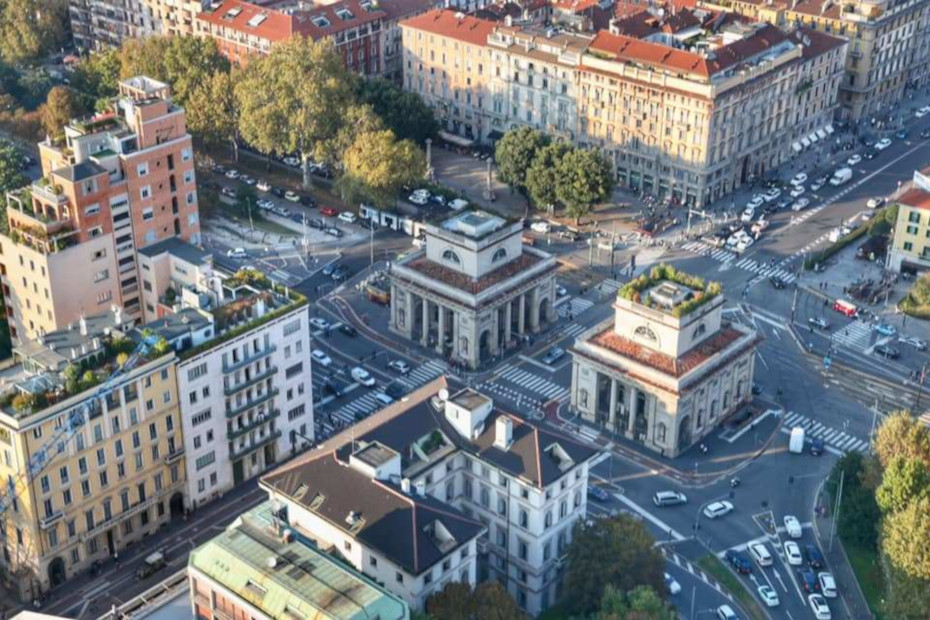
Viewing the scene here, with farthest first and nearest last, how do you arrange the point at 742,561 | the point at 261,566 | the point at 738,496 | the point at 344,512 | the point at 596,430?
the point at 596,430
the point at 738,496
the point at 742,561
the point at 344,512
the point at 261,566

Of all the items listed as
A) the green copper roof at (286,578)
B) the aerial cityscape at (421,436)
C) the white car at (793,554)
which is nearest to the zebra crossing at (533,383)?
the aerial cityscape at (421,436)

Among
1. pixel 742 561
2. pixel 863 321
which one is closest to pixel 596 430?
pixel 742 561

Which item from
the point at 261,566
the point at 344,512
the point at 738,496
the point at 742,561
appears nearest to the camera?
the point at 261,566

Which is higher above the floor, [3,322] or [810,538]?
[3,322]

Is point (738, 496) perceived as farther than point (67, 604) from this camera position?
Yes

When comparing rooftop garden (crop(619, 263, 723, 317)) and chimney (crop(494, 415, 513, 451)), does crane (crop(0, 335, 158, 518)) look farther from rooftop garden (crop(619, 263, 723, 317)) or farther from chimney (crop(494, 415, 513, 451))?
rooftop garden (crop(619, 263, 723, 317))

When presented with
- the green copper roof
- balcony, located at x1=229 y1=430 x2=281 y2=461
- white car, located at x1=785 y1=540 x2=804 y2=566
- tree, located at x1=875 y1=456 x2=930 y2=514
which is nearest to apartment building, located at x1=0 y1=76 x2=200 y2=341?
balcony, located at x1=229 y1=430 x2=281 y2=461

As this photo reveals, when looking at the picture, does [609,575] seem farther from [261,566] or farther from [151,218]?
[151,218]

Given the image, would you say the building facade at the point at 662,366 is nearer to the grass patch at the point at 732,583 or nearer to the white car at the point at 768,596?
the grass patch at the point at 732,583
